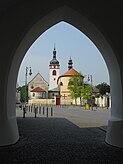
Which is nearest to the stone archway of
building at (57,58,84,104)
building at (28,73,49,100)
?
building at (57,58,84,104)

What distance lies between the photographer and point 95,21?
10.7 meters

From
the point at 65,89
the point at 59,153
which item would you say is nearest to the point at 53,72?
the point at 65,89

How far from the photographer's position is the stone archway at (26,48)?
10.3 m

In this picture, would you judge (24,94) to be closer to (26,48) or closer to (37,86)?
(26,48)

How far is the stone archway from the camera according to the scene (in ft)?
33.7

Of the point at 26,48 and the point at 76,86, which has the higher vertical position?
the point at 76,86

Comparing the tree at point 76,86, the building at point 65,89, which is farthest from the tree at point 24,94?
the tree at point 76,86

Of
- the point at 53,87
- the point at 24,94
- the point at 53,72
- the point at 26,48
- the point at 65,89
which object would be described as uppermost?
the point at 53,72

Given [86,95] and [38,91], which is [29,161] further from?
[38,91]

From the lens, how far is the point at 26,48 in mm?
12445

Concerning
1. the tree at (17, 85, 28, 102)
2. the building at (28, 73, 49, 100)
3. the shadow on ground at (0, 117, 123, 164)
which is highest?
the building at (28, 73, 49, 100)

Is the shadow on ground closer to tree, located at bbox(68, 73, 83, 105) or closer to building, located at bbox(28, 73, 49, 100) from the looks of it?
tree, located at bbox(68, 73, 83, 105)

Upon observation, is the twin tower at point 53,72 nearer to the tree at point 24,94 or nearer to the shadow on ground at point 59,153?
→ the tree at point 24,94

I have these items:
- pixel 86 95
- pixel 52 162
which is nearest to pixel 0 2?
pixel 52 162
